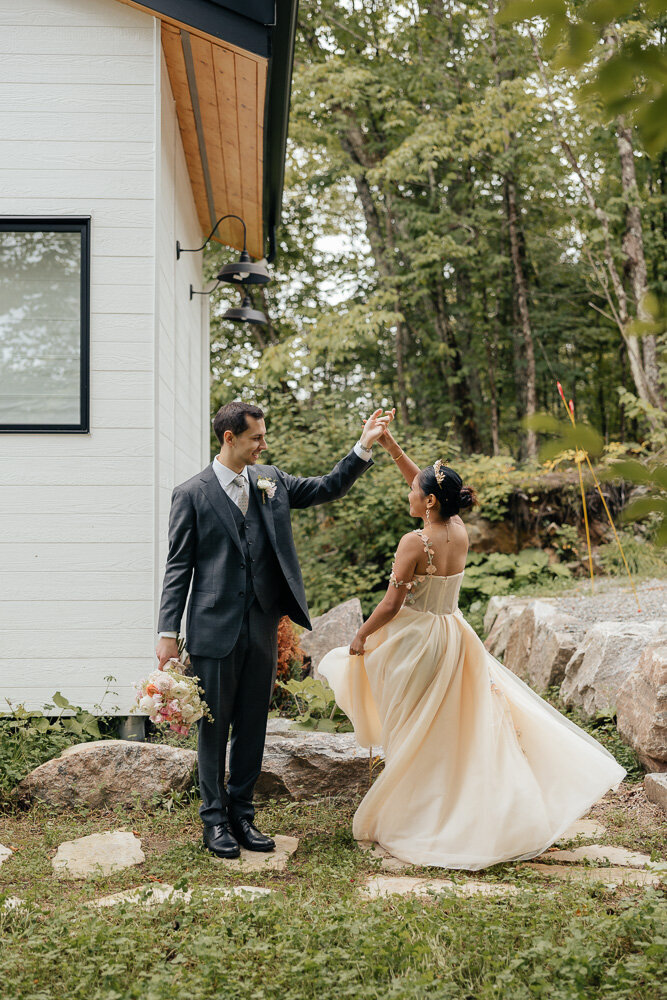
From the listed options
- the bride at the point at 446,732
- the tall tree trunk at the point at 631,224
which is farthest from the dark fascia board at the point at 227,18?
the tall tree trunk at the point at 631,224

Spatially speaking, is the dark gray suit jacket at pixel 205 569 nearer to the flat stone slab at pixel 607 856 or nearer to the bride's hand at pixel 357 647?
the bride's hand at pixel 357 647

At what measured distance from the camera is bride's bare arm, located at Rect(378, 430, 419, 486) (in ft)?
15.2

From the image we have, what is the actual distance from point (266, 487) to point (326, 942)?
6.81 feet

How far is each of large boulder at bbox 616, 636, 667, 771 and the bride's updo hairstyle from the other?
151 centimetres

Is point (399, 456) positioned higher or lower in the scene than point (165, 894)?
higher

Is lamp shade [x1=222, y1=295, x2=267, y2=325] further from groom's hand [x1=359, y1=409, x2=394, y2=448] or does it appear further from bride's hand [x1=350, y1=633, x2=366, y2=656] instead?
bride's hand [x1=350, y1=633, x2=366, y2=656]

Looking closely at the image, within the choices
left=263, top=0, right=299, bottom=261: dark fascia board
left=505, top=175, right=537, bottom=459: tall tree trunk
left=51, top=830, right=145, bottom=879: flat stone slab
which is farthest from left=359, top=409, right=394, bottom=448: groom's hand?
left=505, top=175, right=537, bottom=459: tall tree trunk

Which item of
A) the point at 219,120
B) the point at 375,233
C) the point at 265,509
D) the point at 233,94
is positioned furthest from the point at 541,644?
the point at 375,233

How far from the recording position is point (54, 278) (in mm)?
5625

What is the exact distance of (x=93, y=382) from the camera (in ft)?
18.1

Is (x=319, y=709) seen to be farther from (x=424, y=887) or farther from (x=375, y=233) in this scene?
(x=375, y=233)

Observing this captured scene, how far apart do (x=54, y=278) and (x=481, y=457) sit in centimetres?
731

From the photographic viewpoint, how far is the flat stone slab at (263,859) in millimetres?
3957

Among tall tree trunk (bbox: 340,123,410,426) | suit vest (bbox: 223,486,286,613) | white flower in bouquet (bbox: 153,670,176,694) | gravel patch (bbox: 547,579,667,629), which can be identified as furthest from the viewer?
tall tree trunk (bbox: 340,123,410,426)
